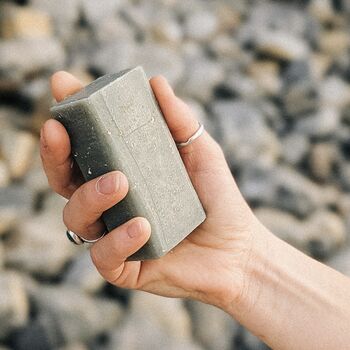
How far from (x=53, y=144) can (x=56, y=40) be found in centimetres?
400

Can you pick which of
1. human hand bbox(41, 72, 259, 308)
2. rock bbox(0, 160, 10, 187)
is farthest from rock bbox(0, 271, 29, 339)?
human hand bbox(41, 72, 259, 308)

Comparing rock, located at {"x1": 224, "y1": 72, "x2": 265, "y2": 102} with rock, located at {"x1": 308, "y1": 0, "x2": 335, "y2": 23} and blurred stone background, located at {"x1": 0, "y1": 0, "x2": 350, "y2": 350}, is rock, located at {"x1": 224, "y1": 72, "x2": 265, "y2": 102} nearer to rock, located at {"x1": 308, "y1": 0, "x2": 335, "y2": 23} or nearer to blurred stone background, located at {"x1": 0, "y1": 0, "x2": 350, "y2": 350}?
blurred stone background, located at {"x1": 0, "y1": 0, "x2": 350, "y2": 350}

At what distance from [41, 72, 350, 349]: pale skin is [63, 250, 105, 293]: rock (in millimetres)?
1423

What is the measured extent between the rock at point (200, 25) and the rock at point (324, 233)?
9.61 feet

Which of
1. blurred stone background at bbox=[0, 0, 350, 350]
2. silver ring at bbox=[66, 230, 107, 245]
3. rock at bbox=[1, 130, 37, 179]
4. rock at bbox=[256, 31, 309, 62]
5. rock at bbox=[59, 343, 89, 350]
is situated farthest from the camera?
rock at bbox=[256, 31, 309, 62]

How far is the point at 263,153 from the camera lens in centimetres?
560

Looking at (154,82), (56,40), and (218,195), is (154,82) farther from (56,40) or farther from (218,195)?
(56,40)

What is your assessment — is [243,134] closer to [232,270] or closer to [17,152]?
[17,152]

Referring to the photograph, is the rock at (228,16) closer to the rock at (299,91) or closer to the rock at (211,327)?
the rock at (299,91)

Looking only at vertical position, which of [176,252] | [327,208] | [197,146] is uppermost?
[197,146]

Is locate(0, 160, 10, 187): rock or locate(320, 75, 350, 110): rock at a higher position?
locate(0, 160, 10, 187): rock

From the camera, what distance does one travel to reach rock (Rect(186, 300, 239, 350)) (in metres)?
3.69

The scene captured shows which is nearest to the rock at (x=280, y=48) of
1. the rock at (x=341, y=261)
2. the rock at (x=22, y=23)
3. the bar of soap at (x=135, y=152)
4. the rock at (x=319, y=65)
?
the rock at (x=319, y=65)

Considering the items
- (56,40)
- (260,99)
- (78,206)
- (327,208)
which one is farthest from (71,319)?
(260,99)
